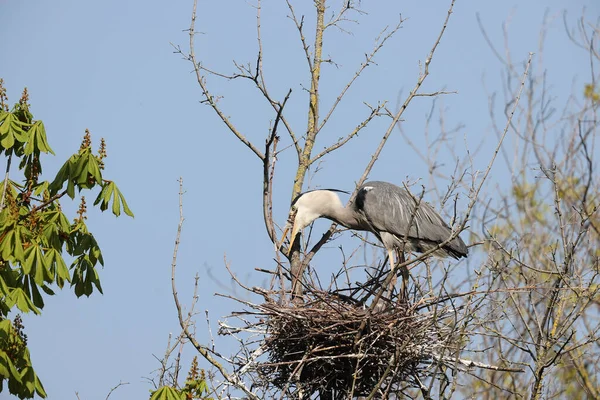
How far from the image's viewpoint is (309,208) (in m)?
7.16

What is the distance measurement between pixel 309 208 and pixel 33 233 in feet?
7.44

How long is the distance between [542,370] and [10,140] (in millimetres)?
3863

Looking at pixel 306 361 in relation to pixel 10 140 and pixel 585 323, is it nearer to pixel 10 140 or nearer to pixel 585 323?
pixel 10 140

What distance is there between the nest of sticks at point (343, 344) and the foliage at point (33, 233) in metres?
1.41

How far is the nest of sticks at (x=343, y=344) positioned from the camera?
17.9ft

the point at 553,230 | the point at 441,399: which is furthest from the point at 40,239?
the point at 553,230

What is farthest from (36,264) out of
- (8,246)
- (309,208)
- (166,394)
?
(309,208)

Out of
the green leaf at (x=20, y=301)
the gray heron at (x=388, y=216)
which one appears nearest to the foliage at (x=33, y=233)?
the green leaf at (x=20, y=301)

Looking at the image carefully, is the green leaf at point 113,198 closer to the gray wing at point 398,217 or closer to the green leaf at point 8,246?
the green leaf at point 8,246

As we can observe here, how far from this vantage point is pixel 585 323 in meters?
9.34

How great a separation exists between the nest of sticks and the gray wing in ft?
5.42

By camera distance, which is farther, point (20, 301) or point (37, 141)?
point (37, 141)

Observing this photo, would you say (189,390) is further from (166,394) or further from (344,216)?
(344,216)

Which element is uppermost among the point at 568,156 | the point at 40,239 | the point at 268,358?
the point at 568,156
